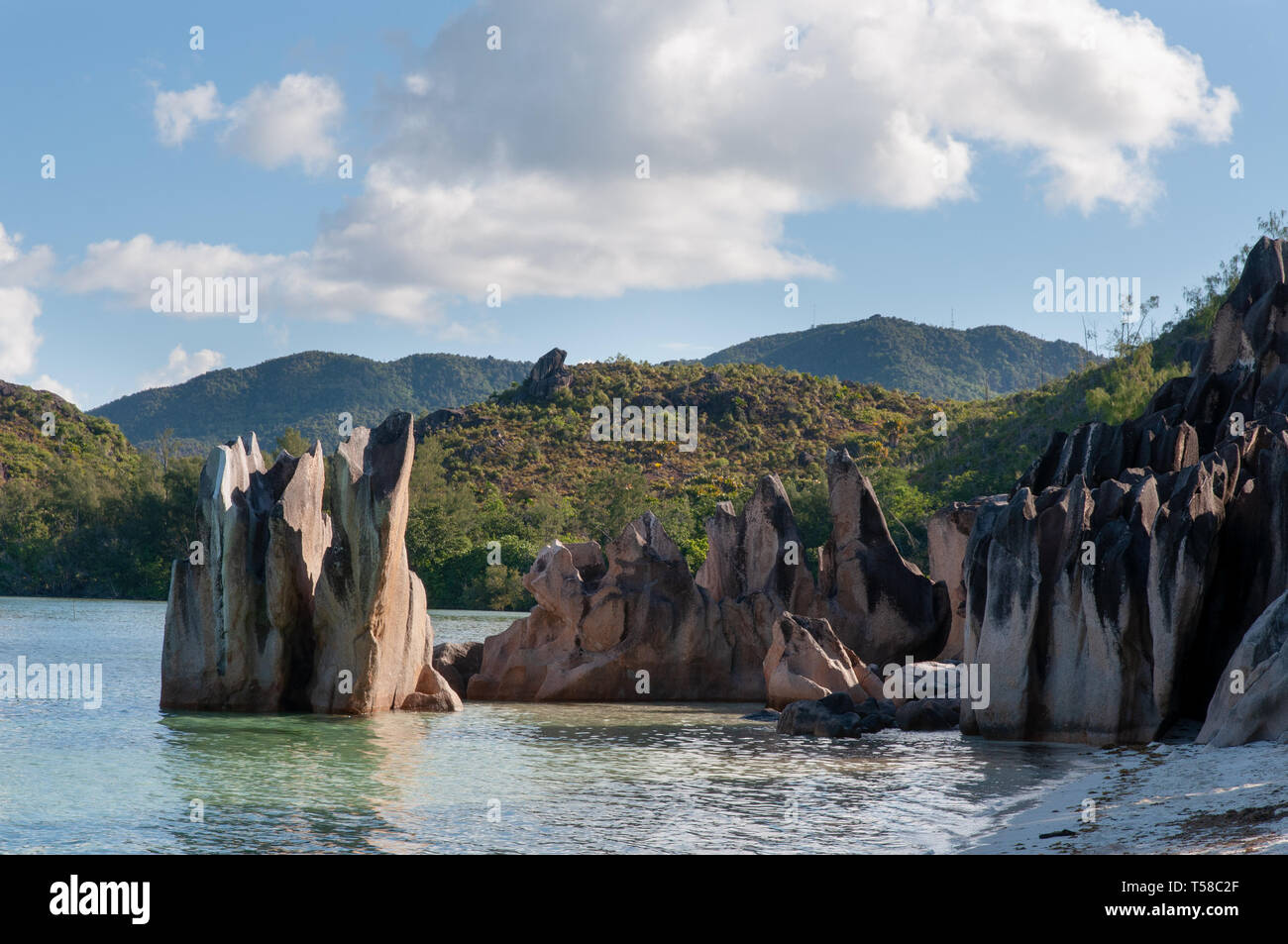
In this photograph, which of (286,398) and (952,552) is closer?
(952,552)

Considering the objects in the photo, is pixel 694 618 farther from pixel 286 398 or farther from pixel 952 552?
pixel 286 398

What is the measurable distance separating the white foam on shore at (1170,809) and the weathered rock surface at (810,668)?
837 cm

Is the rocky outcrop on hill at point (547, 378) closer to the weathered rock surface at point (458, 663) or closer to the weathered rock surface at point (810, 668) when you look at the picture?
the weathered rock surface at point (458, 663)

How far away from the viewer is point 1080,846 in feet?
34.7

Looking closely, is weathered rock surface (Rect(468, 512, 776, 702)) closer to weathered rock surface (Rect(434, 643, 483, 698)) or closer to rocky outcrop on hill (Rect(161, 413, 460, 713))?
weathered rock surface (Rect(434, 643, 483, 698))

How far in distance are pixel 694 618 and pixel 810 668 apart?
11.9 ft

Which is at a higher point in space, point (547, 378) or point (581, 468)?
point (547, 378)

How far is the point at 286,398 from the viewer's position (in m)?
127

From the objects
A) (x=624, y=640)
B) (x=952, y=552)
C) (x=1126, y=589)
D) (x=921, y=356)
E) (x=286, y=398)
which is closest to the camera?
(x=1126, y=589)

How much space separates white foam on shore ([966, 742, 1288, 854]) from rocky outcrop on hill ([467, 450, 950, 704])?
1010cm

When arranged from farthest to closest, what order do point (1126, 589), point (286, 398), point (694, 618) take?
1. point (286, 398)
2. point (694, 618)
3. point (1126, 589)

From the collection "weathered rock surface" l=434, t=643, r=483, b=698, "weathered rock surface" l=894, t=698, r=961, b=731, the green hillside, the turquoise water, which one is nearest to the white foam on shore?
the turquoise water

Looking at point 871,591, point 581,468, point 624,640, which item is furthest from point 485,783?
point 581,468

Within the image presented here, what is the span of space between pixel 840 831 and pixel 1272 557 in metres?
8.92
